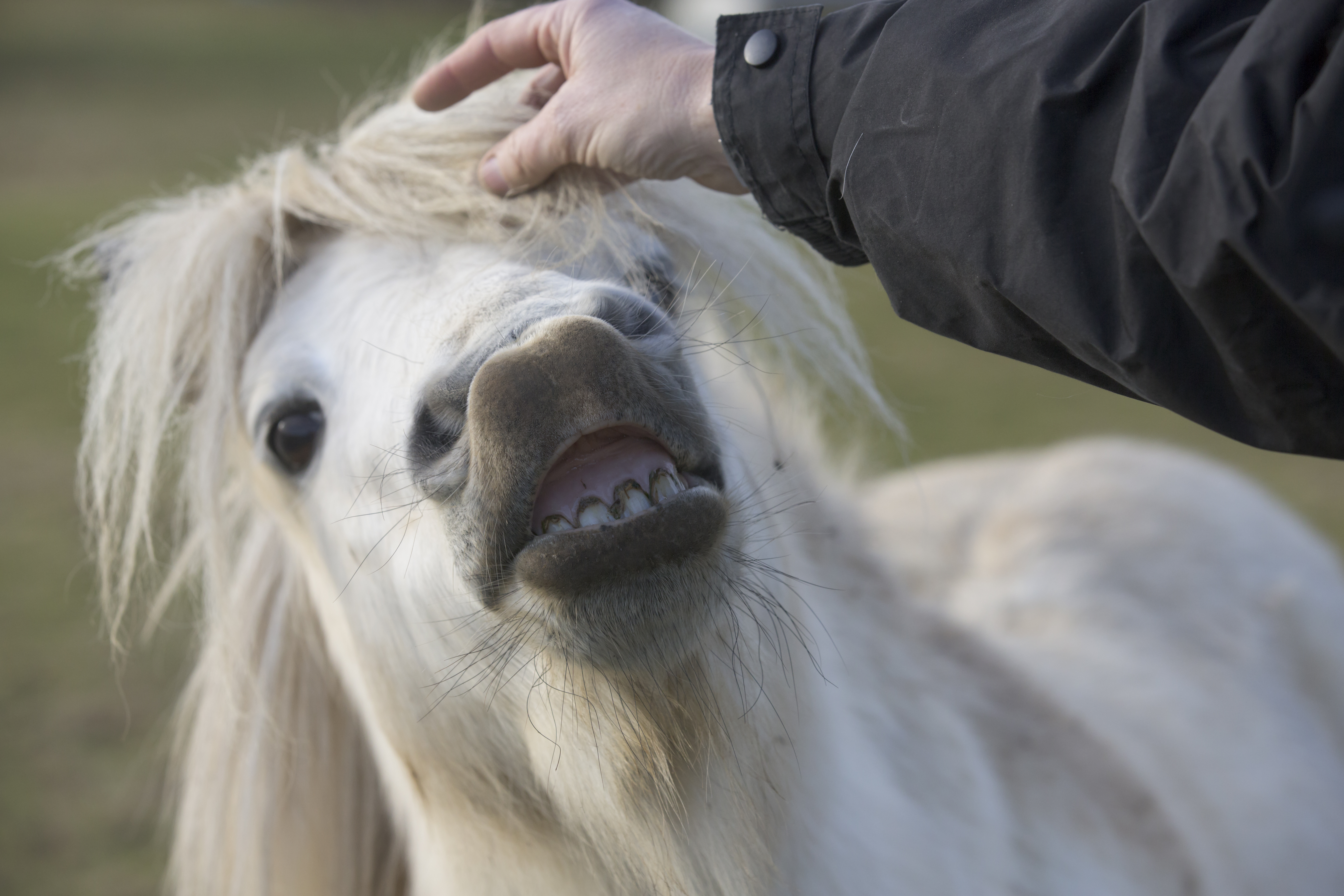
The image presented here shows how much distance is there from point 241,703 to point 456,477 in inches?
36.1

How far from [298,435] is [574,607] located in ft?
1.96

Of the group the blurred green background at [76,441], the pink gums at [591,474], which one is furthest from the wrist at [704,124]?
the blurred green background at [76,441]

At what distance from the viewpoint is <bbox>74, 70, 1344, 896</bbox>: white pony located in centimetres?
94

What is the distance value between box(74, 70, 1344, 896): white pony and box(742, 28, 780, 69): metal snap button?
269 millimetres

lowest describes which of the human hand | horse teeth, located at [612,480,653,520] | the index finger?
horse teeth, located at [612,480,653,520]

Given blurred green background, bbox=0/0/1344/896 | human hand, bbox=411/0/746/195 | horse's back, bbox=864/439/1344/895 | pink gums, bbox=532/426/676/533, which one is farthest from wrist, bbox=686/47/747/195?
horse's back, bbox=864/439/1344/895

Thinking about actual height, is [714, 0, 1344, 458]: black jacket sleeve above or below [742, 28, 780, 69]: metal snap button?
below

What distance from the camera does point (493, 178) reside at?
4.22 feet

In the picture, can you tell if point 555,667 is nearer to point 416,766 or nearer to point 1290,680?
point 416,766

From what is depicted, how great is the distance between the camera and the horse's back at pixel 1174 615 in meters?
1.82

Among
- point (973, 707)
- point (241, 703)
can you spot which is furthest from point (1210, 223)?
point (241, 703)

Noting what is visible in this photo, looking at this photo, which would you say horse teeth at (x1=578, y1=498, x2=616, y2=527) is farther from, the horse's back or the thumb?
the horse's back

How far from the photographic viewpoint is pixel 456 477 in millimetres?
962

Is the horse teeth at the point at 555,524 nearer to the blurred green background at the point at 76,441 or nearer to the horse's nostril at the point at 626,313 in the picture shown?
the horse's nostril at the point at 626,313
